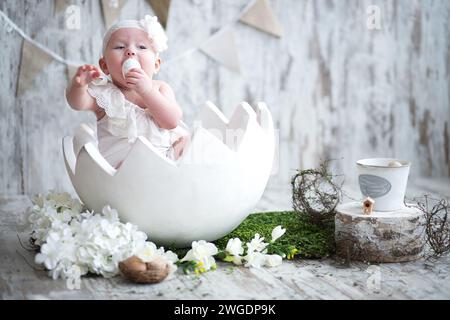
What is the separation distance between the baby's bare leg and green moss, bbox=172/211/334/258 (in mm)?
279

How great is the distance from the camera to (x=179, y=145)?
195cm

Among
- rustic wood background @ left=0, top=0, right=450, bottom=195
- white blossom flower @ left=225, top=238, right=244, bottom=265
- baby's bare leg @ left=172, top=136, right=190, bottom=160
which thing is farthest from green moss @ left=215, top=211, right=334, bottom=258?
rustic wood background @ left=0, top=0, right=450, bottom=195

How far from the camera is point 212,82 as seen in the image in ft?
10.0

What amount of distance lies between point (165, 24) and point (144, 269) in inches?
63.9

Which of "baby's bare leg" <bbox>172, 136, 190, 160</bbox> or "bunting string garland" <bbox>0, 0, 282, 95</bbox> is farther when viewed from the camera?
"bunting string garland" <bbox>0, 0, 282, 95</bbox>

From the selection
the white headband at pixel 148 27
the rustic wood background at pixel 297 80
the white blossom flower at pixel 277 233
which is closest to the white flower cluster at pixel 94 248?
the white blossom flower at pixel 277 233

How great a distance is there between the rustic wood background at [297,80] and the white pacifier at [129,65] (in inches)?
43.6

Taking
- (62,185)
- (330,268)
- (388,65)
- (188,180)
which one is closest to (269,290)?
(330,268)

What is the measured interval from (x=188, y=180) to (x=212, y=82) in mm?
1423

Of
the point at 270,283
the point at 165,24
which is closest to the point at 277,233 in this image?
the point at 270,283

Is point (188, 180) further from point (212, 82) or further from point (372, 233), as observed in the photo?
point (212, 82)

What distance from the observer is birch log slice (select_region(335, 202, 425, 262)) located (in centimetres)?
173

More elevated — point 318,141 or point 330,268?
point 318,141

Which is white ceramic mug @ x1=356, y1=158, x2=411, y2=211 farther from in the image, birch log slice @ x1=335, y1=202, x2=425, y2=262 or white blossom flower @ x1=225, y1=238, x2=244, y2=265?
white blossom flower @ x1=225, y1=238, x2=244, y2=265
